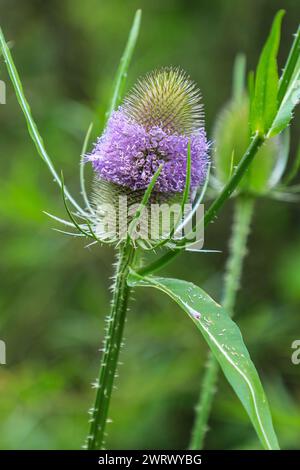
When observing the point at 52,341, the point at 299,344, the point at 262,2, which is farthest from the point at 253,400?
the point at 262,2

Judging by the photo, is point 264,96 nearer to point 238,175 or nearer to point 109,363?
point 238,175

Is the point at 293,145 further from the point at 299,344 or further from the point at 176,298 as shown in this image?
the point at 176,298

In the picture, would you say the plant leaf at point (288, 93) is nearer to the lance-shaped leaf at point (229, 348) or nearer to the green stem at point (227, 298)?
the lance-shaped leaf at point (229, 348)
